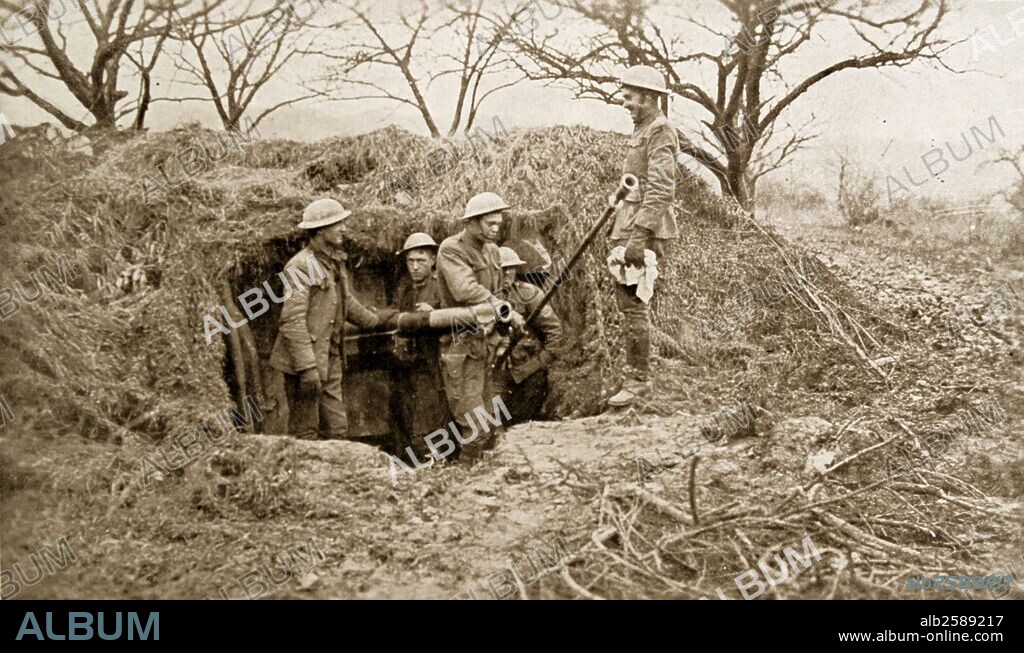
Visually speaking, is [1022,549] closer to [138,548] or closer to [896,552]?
[896,552]

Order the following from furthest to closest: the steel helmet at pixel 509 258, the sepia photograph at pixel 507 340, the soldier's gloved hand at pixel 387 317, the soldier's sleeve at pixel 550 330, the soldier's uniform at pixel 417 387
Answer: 1. the soldier's uniform at pixel 417 387
2. the steel helmet at pixel 509 258
3. the soldier's sleeve at pixel 550 330
4. the soldier's gloved hand at pixel 387 317
5. the sepia photograph at pixel 507 340

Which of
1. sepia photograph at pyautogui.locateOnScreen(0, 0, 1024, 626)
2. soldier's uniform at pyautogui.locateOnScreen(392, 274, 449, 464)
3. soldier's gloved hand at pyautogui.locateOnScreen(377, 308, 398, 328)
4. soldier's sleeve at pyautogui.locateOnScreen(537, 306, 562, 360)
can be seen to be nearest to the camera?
sepia photograph at pyautogui.locateOnScreen(0, 0, 1024, 626)

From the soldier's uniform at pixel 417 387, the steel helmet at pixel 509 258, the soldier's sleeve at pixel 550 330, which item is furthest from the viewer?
the soldier's uniform at pixel 417 387

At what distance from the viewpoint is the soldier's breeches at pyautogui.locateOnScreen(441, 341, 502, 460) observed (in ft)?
21.9

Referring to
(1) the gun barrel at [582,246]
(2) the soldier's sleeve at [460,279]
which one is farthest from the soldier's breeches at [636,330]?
(2) the soldier's sleeve at [460,279]

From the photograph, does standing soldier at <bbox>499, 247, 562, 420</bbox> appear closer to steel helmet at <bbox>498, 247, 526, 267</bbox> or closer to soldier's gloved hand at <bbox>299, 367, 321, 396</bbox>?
steel helmet at <bbox>498, 247, 526, 267</bbox>

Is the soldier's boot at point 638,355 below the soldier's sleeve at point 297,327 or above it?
below

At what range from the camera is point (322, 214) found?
6.28m

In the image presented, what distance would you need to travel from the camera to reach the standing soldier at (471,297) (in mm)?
6523

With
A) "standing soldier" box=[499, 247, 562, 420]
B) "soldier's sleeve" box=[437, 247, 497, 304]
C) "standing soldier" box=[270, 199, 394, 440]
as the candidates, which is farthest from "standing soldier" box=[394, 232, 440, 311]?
"standing soldier" box=[270, 199, 394, 440]

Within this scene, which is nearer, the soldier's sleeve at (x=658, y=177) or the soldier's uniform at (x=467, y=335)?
the soldier's sleeve at (x=658, y=177)

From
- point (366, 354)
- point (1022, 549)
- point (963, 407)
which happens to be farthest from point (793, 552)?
point (366, 354)

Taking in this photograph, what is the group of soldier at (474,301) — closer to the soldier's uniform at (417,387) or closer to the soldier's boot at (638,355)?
the soldier's boot at (638,355)
